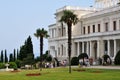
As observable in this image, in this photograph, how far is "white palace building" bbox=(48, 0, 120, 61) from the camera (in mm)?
82506

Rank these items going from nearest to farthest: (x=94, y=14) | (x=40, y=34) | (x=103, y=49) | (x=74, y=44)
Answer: (x=40, y=34)
(x=103, y=49)
(x=94, y=14)
(x=74, y=44)

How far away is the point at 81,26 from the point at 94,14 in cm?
924

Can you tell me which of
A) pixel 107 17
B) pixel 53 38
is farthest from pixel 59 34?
pixel 107 17

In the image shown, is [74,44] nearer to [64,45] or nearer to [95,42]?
[64,45]

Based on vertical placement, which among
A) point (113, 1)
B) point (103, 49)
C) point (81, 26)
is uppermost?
point (113, 1)

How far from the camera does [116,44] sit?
7950cm

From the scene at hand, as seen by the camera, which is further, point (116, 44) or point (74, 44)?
point (74, 44)

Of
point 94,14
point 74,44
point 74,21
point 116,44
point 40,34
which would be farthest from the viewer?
point 74,44

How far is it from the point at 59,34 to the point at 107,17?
2403 centimetres

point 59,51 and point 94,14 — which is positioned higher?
point 94,14

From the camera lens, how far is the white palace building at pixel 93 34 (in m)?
82.5

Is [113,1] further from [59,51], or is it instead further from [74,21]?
[74,21]

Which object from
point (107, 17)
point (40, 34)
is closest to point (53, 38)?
point (107, 17)

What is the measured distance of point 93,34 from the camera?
8638cm
